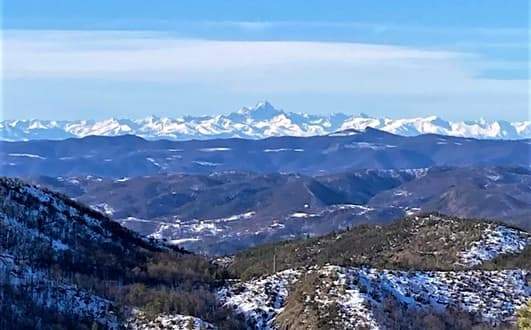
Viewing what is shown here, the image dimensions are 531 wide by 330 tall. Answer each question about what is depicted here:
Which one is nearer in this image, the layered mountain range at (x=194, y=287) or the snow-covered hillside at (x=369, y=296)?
the layered mountain range at (x=194, y=287)

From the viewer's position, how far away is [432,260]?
177375mm

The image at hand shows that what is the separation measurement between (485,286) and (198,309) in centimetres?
4265

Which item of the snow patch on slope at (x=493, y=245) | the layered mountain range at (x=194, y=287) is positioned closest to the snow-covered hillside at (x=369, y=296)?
the layered mountain range at (x=194, y=287)

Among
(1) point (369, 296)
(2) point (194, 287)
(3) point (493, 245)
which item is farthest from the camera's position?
(3) point (493, 245)

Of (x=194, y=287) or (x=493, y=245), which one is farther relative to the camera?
(x=493, y=245)

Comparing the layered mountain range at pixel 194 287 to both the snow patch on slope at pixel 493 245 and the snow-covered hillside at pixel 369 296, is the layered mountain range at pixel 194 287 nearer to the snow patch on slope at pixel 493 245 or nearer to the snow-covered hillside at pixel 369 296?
the snow-covered hillside at pixel 369 296

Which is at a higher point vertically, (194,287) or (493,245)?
(493,245)

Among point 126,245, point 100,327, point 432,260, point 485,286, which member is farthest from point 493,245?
point 100,327

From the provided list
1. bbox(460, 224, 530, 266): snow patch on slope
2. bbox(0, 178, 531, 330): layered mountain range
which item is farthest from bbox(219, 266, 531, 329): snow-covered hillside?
bbox(460, 224, 530, 266): snow patch on slope

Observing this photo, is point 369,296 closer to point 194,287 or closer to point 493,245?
point 194,287

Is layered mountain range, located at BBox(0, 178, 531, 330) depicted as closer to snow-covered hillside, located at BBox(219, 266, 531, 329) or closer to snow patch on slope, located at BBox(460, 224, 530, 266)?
snow-covered hillside, located at BBox(219, 266, 531, 329)

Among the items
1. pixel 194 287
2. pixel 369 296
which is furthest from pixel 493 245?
pixel 194 287

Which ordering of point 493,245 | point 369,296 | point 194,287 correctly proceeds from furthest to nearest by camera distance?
1. point 493,245
2. point 194,287
3. point 369,296

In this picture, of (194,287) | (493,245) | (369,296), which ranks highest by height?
(369,296)
